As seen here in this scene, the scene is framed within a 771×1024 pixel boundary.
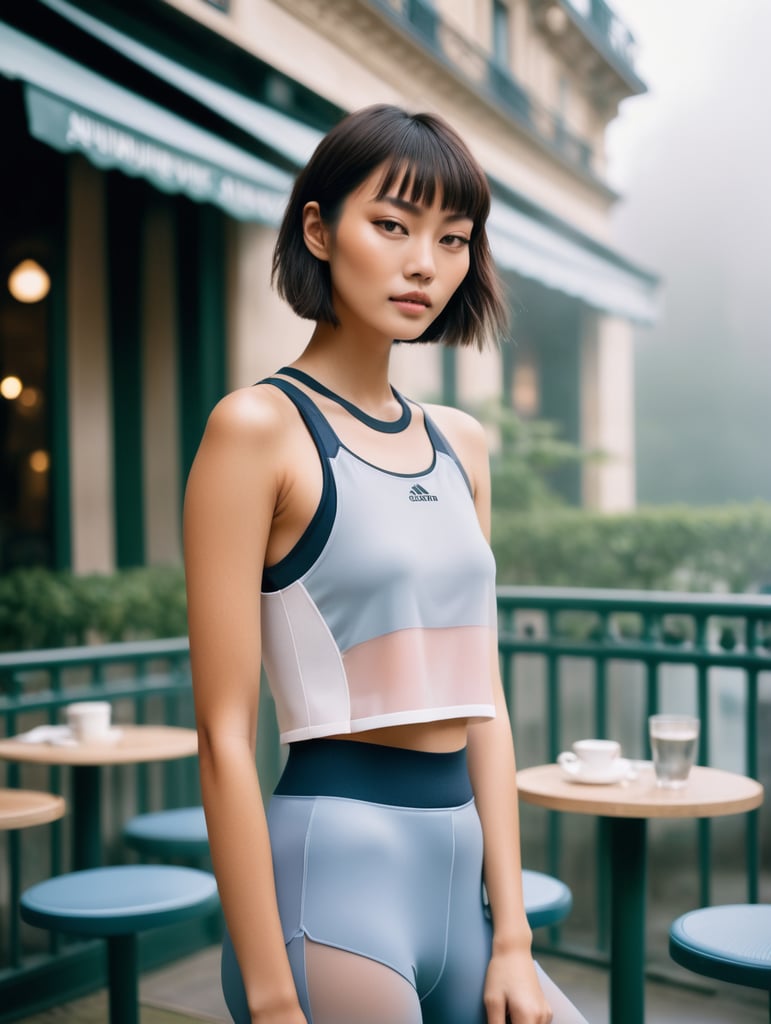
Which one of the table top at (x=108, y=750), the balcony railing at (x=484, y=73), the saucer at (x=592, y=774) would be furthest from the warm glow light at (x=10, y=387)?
the saucer at (x=592, y=774)

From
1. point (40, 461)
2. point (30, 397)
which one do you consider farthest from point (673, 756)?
point (30, 397)

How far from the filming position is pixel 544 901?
2590mm

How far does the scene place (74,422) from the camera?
766 centimetres

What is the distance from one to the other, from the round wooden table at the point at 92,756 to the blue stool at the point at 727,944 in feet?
4.36

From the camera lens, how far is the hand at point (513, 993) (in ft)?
4.11

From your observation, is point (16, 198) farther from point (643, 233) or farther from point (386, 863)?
point (643, 233)

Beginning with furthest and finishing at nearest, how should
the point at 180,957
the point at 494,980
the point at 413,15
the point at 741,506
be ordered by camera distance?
the point at 741,506
the point at 413,15
the point at 180,957
the point at 494,980

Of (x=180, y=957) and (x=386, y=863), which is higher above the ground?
(x=386, y=863)

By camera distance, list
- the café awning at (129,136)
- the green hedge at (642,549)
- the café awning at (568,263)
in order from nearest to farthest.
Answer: the café awning at (129,136) → the café awning at (568,263) → the green hedge at (642,549)

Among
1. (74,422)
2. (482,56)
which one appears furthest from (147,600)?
(482,56)

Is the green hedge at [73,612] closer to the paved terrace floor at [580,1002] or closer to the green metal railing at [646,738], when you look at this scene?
the green metal railing at [646,738]

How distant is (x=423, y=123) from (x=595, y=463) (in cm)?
1344

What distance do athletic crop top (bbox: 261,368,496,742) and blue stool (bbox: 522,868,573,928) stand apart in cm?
135

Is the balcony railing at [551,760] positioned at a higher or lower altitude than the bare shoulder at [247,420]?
lower
